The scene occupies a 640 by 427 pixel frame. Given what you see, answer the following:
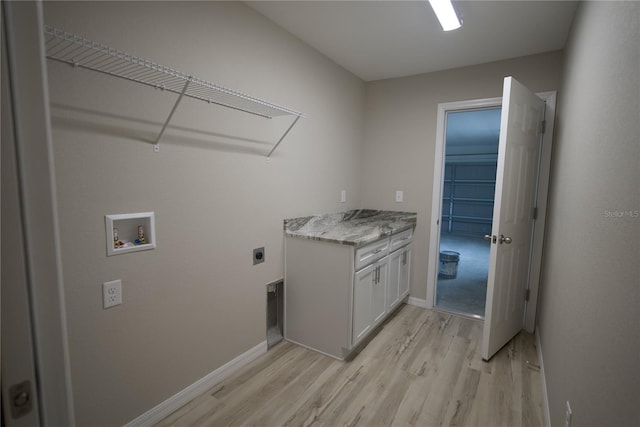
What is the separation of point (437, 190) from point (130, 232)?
108 inches

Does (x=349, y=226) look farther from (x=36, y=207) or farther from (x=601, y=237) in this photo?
(x=36, y=207)

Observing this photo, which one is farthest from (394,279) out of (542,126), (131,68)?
(131,68)

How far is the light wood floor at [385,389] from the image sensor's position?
1.73 metres

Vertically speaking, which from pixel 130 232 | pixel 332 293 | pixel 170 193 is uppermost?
pixel 170 193

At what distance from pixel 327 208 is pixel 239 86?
142 cm

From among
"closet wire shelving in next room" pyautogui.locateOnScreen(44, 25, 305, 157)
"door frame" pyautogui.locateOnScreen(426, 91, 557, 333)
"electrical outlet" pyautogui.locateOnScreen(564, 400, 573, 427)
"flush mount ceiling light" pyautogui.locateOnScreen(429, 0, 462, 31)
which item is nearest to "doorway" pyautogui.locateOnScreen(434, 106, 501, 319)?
"door frame" pyautogui.locateOnScreen(426, 91, 557, 333)

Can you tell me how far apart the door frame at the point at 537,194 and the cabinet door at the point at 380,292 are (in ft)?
2.53

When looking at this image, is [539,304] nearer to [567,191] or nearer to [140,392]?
[567,191]

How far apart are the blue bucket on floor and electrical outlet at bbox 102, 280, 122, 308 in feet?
12.9

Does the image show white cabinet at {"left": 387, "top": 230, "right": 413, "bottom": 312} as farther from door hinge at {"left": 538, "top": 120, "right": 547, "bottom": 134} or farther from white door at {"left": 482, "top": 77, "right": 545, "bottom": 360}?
door hinge at {"left": 538, "top": 120, "right": 547, "bottom": 134}

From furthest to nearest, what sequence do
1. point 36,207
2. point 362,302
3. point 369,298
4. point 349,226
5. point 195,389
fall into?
1. point 349,226
2. point 369,298
3. point 362,302
4. point 195,389
5. point 36,207

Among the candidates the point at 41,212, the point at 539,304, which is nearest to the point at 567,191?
the point at 539,304

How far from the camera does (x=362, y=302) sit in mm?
2354

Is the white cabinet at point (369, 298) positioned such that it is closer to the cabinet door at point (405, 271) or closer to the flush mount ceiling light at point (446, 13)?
the cabinet door at point (405, 271)
